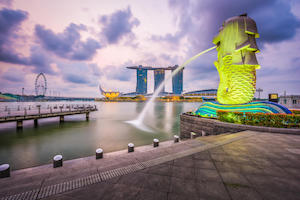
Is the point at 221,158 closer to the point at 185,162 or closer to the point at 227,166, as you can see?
the point at 227,166

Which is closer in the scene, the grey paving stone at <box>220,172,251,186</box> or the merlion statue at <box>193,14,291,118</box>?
the grey paving stone at <box>220,172,251,186</box>

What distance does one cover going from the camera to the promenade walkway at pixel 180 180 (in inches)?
109

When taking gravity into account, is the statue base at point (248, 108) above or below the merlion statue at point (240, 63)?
below

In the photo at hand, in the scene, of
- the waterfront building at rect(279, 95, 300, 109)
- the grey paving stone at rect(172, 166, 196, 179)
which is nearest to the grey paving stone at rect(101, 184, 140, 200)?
the grey paving stone at rect(172, 166, 196, 179)

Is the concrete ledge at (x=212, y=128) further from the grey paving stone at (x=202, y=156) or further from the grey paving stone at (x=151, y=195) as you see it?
the grey paving stone at (x=151, y=195)

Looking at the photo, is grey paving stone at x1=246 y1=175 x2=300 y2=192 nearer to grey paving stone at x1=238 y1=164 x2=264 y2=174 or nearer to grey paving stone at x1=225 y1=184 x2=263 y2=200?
grey paving stone at x1=238 y1=164 x2=264 y2=174

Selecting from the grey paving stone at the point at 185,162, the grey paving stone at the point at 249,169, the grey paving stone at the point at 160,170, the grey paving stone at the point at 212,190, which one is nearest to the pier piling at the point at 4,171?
the grey paving stone at the point at 160,170

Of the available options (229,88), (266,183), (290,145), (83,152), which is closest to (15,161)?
(83,152)

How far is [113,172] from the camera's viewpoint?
3791mm

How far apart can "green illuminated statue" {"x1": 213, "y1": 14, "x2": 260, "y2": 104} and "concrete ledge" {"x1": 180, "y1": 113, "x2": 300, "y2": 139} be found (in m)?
4.21

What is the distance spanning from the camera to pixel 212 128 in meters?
10.8

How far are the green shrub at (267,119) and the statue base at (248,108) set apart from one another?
2785 mm

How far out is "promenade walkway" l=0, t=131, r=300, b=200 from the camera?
2779 mm

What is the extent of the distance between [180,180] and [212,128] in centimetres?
886
